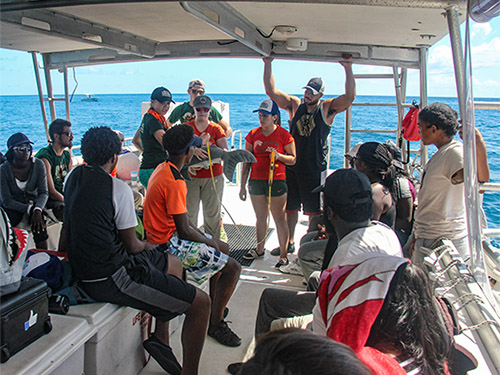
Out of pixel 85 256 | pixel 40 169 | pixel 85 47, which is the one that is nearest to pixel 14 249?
pixel 85 256

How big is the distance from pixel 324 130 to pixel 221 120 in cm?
113

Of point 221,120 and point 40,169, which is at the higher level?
point 221,120

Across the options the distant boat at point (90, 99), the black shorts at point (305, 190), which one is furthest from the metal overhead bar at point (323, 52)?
the distant boat at point (90, 99)

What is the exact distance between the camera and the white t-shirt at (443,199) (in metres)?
2.50

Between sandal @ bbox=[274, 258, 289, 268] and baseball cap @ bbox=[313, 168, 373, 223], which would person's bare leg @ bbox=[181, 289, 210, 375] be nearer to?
baseball cap @ bbox=[313, 168, 373, 223]

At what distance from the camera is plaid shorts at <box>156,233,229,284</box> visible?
8.18 ft

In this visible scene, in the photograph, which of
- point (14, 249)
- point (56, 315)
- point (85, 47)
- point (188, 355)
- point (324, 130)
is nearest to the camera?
point (14, 249)

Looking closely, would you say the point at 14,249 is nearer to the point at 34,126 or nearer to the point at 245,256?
the point at 245,256

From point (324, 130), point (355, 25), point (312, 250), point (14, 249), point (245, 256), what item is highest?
point (355, 25)

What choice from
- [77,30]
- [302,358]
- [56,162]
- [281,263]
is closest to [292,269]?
[281,263]

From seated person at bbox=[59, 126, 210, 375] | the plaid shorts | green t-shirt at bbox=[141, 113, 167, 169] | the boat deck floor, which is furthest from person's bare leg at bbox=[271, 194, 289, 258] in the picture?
seated person at bbox=[59, 126, 210, 375]

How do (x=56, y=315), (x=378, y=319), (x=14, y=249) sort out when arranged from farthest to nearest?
(x=56, y=315) < (x=14, y=249) < (x=378, y=319)

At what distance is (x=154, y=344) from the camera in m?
2.24

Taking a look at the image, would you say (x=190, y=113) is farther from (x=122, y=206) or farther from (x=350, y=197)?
(x=350, y=197)
